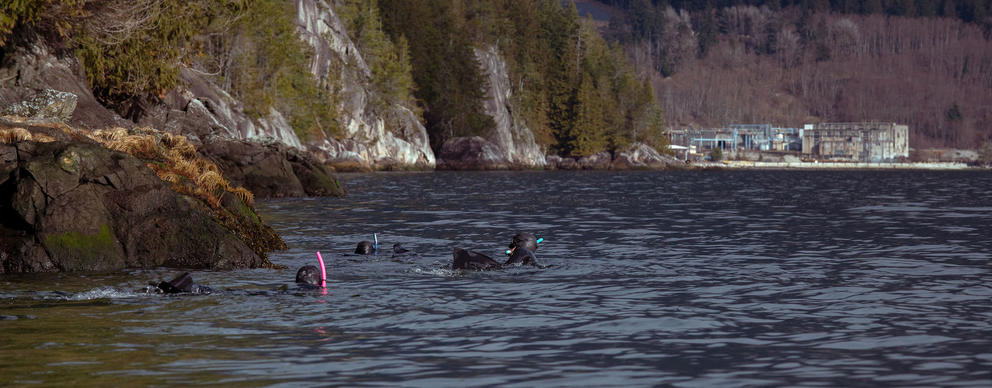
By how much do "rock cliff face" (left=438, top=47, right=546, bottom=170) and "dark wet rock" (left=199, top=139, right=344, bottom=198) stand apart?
86503 millimetres

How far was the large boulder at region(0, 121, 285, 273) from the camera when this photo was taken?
674 inches

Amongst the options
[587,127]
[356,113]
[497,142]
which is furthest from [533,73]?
[356,113]

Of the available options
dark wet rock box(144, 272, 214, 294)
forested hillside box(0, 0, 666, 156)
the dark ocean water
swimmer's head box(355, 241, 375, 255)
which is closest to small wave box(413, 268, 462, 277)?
the dark ocean water

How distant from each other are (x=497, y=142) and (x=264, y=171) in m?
104

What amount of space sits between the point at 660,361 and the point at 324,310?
5.14 metres

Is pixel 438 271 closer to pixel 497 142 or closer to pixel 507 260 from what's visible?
pixel 507 260

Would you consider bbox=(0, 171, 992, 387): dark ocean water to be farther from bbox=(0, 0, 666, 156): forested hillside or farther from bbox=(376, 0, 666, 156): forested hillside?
bbox=(376, 0, 666, 156): forested hillside

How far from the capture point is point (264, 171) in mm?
44125

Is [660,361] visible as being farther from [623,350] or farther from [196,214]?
[196,214]

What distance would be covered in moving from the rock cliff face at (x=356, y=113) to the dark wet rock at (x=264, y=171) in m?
57.0

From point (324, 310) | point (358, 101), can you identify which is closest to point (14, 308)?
point (324, 310)

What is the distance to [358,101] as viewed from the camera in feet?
391

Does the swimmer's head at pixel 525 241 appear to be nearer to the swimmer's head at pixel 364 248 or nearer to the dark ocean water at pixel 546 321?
the dark ocean water at pixel 546 321

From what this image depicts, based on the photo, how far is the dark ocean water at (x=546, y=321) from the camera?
Answer: 9797mm
